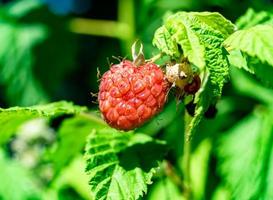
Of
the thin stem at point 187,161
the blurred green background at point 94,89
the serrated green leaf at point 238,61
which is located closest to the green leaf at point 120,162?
the thin stem at point 187,161

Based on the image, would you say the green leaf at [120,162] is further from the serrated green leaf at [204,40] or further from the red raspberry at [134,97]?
the serrated green leaf at [204,40]

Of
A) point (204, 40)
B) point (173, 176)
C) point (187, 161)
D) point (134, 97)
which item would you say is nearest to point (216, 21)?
point (204, 40)

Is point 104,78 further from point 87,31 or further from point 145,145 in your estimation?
point 87,31

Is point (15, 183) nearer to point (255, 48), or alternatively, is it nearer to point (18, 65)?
point (18, 65)

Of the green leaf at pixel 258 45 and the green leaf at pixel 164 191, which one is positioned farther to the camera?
the green leaf at pixel 164 191

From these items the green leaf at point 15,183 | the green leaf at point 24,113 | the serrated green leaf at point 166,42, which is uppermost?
the serrated green leaf at point 166,42

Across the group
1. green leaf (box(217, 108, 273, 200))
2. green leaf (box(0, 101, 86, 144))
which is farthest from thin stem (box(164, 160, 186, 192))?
green leaf (box(0, 101, 86, 144))

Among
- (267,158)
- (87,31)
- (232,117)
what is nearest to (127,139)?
(267,158)
